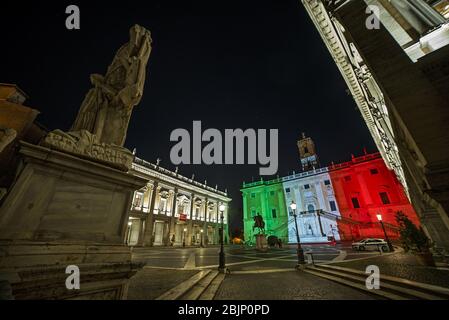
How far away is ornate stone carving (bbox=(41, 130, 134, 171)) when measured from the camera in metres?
2.52

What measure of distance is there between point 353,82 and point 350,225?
1152 inches

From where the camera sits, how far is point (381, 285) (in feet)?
16.3

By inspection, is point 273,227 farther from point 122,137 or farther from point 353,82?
point 122,137


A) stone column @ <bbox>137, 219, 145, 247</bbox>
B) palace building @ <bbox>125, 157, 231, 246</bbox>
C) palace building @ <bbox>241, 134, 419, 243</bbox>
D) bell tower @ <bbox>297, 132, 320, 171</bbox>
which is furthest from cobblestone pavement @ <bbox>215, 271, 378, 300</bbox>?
bell tower @ <bbox>297, 132, 320, 171</bbox>

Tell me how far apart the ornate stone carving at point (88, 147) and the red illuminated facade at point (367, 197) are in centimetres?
3826

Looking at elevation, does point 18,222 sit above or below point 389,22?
below

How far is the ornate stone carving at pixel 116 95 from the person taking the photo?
3406 mm

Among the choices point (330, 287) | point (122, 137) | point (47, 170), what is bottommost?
point (330, 287)

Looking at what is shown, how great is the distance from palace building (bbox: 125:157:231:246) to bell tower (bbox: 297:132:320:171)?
2754 cm

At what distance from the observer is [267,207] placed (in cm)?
4453

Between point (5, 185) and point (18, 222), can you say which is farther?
point (5, 185)

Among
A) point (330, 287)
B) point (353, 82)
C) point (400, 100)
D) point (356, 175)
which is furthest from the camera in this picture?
point (356, 175)

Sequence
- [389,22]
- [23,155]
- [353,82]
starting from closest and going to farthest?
[23,155] → [389,22] → [353,82]

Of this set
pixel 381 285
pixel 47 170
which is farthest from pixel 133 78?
pixel 381 285
